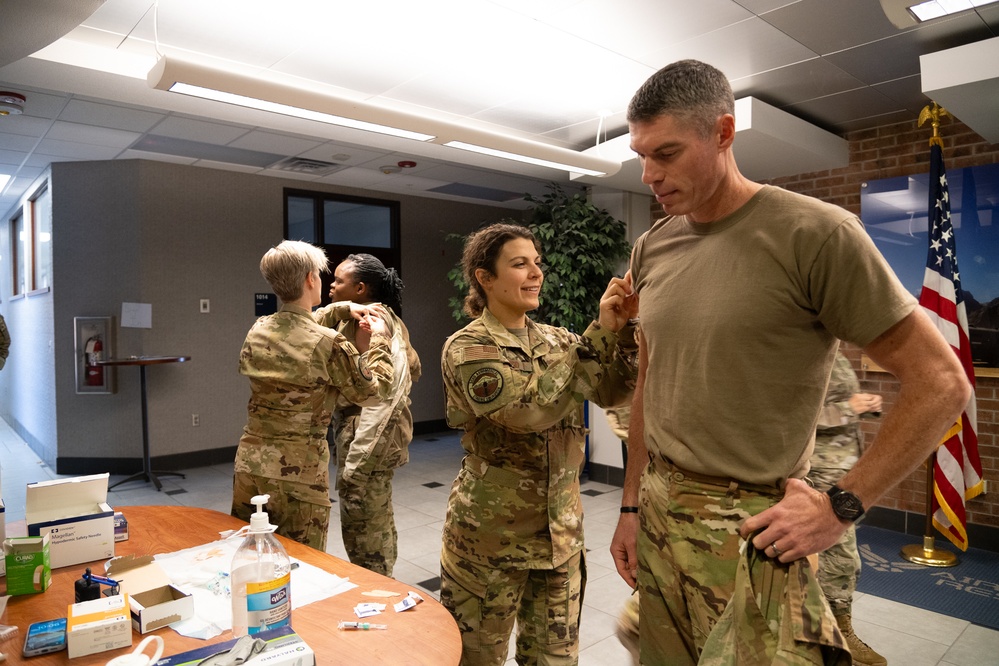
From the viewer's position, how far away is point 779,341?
3.88 feet

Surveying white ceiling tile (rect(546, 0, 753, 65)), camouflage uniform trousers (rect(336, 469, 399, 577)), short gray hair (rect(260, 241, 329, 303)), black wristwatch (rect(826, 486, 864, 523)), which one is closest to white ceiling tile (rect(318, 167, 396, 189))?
white ceiling tile (rect(546, 0, 753, 65))

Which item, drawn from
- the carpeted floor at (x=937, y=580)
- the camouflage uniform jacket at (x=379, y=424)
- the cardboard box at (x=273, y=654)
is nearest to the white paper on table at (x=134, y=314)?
the camouflage uniform jacket at (x=379, y=424)

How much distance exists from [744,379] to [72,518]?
70.9 inches

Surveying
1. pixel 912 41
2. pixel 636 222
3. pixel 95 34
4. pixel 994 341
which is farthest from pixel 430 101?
pixel 994 341

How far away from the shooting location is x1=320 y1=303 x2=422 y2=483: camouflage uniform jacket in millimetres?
2906

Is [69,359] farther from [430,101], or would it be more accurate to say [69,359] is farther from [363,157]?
[430,101]

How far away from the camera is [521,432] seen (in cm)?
187

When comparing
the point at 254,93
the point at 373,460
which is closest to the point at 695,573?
the point at 373,460

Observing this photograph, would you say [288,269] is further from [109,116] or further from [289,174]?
[289,174]

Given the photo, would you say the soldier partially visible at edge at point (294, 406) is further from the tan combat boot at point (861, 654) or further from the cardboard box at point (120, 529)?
the tan combat boot at point (861, 654)

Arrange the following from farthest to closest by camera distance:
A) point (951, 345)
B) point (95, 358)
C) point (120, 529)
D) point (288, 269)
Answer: point (95, 358) < point (951, 345) < point (288, 269) < point (120, 529)

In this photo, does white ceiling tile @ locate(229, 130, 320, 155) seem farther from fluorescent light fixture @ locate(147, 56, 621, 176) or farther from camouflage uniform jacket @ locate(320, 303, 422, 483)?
camouflage uniform jacket @ locate(320, 303, 422, 483)

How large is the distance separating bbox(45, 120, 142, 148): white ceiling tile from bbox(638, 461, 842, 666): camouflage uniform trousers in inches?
214

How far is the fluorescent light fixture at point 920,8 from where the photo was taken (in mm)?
2918
